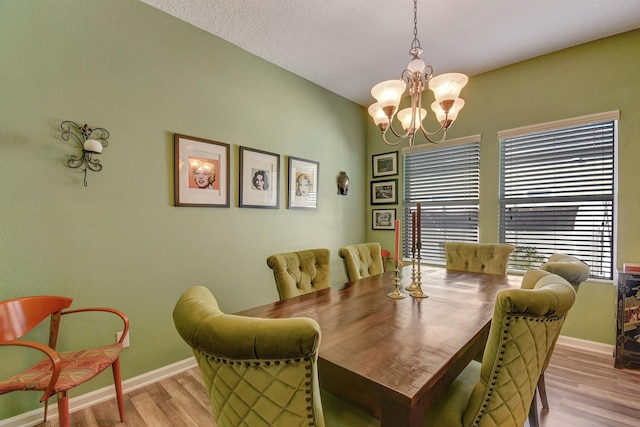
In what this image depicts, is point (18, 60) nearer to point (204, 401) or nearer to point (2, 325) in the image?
point (2, 325)

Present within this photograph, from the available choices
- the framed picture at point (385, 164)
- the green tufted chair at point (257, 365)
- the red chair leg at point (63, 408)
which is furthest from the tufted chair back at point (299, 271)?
the framed picture at point (385, 164)

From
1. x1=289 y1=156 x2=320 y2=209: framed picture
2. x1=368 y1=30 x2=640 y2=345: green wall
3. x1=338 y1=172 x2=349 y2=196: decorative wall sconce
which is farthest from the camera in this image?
x1=338 y1=172 x2=349 y2=196: decorative wall sconce

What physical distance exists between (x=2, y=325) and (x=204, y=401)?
3.94 ft

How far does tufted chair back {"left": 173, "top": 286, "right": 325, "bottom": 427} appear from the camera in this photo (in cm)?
62

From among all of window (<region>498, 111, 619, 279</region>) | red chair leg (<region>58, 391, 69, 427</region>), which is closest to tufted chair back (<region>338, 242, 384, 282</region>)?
window (<region>498, 111, 619, 279</region>)

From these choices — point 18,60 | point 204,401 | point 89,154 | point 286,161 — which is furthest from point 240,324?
point 286,161

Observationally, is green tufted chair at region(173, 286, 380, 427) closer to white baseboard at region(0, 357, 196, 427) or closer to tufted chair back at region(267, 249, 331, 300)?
tufted chair back at region(267, 249, 331, 300)

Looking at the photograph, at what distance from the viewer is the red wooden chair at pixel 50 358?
49.2 inches

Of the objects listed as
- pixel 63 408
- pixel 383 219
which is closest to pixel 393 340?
pixel 63 408

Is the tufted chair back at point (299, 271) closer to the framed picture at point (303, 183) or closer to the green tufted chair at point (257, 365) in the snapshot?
the green tufted chair at point (257, 365)

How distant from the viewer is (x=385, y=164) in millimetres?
3924

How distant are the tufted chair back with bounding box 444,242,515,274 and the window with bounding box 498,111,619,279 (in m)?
0.63

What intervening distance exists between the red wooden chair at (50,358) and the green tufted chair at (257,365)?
1066 mm

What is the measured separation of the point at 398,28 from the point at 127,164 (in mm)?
2435
